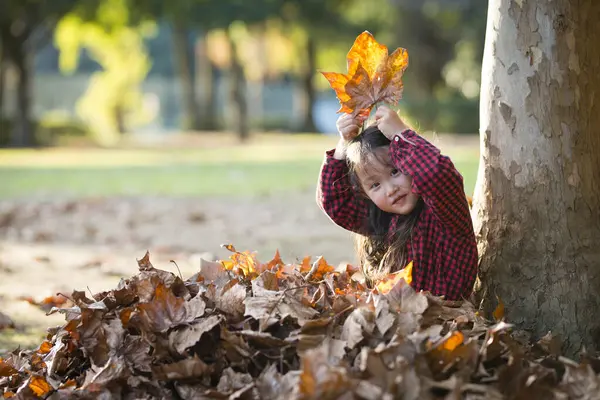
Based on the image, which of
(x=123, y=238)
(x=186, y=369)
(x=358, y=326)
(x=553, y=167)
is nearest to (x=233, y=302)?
(x=186, y=369)

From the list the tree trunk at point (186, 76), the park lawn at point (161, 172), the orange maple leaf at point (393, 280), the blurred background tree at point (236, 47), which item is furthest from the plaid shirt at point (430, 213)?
the tree trunk at point (186, 76)

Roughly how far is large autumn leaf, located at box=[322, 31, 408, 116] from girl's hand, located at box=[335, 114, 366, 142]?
0.05 metres

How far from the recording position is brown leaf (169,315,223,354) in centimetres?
254

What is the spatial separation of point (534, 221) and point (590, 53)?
599mm

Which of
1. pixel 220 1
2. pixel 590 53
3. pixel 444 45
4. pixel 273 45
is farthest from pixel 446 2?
pixel 590 53

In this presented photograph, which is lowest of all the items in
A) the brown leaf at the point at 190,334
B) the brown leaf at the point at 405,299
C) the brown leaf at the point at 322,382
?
the brown leaf at the point at 190,334

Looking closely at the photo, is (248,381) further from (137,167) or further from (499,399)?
(137,167)

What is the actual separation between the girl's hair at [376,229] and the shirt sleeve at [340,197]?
0.04 m

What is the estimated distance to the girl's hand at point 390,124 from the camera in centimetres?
291

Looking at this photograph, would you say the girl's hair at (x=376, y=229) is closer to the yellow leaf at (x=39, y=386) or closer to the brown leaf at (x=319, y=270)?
the brown leaf at (x=319, y=270)

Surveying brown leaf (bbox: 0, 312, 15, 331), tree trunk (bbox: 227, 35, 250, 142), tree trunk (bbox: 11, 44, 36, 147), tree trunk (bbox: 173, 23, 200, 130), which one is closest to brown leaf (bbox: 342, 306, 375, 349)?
brown leaf (bbox: 0, 312, 15, 331)

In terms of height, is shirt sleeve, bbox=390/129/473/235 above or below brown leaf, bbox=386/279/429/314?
above

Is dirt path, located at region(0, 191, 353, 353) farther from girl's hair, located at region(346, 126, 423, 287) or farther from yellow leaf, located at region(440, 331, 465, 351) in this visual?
yellow leaf, located at region(440, 331, 465, 351)

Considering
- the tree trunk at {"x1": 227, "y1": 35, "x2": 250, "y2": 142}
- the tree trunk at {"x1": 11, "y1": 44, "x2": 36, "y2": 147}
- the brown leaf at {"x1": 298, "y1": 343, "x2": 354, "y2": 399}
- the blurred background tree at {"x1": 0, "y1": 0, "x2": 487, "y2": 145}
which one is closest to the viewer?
the brown leaf at {"x1": 298, "y1": 343, "x2": 354, "y2": 399}
